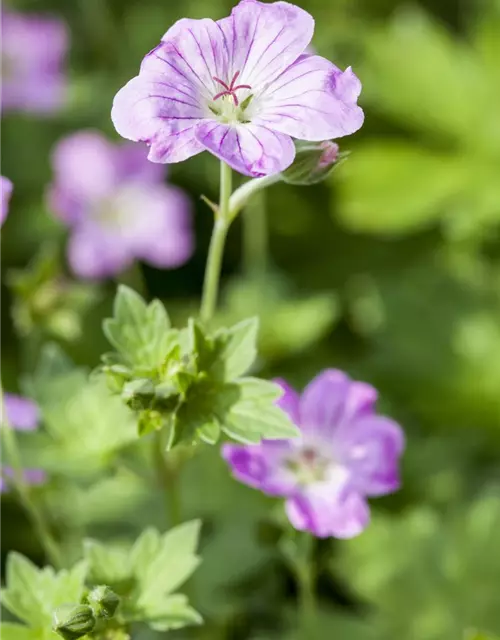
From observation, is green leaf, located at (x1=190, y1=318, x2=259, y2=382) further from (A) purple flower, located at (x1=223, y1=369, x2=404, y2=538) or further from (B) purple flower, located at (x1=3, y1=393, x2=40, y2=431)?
(B) purple flower, located at (x1=3, y1=393, x2=40, y2=431)

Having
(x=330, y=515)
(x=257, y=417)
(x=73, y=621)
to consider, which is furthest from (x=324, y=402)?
(x=73, y=621)

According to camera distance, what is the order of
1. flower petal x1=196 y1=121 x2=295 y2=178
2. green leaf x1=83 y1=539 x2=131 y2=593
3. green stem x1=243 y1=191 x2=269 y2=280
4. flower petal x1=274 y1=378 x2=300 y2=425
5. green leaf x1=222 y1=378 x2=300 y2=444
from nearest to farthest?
flower petal x1=196 y1=121 x2=295 y2=178, green leaf x1=222 y1=378 x2=300 y2=444, green leaf x1=83 y1=539 x2=131 y2=593, flower petal x1=274 y1=378 x2=300 y2=425, green stem x1=243 y1=191 x2=269 y2=280

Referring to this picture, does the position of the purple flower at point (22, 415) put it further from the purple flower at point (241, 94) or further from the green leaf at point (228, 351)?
the purple flower at point (241, 94)

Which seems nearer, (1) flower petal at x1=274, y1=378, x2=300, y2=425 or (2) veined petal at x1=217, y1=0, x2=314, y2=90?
(2) veined petal at x1=217, y1=0, x2=314, y2=90

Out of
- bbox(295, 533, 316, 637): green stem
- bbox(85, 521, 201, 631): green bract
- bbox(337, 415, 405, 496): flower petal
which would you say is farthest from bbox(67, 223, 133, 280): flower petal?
bbox(85, 521, 201, 631): green bract

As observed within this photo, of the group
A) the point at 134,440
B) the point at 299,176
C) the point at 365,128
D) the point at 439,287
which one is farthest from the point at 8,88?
the point at 299,176

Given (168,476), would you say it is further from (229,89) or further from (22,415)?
(229,89)
